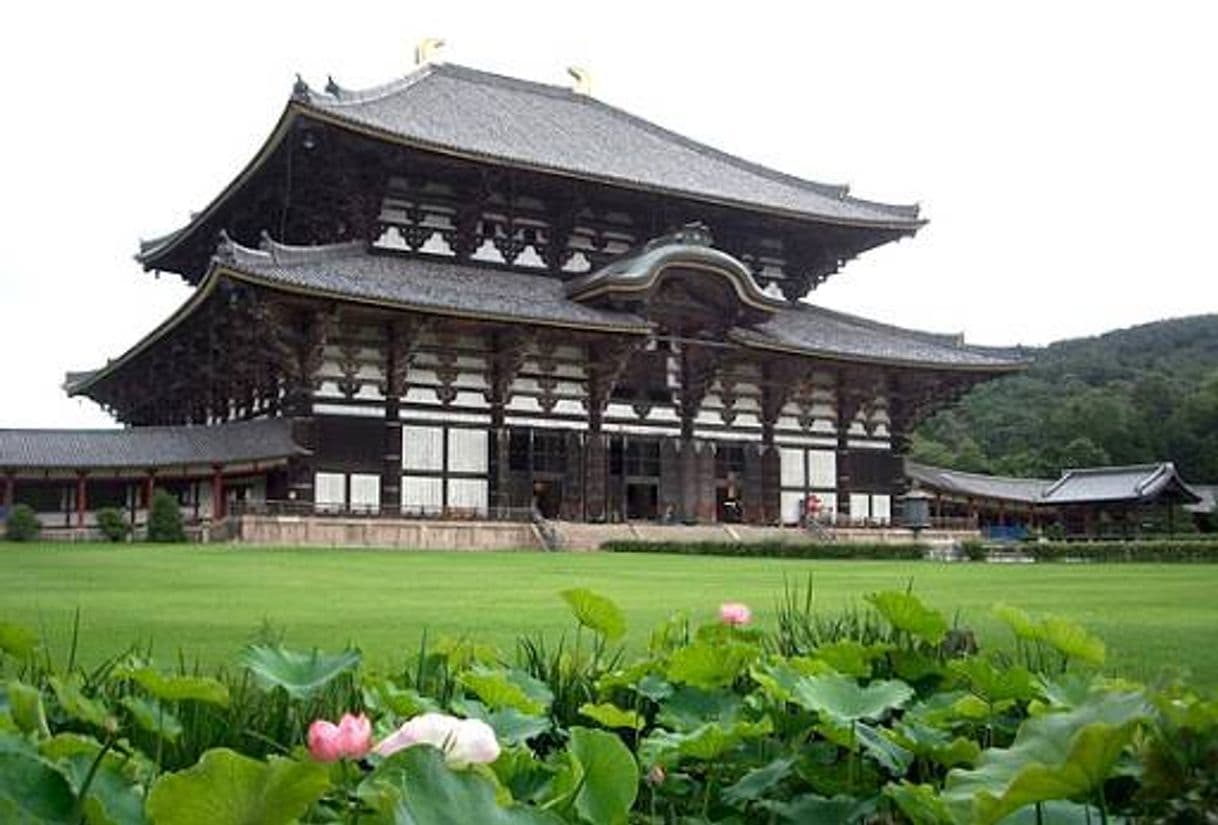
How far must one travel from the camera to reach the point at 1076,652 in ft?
10.5

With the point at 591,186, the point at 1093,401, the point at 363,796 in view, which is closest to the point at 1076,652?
the point at 363,796

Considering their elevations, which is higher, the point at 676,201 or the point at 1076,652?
the point at 676,201

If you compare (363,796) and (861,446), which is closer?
(363,796)

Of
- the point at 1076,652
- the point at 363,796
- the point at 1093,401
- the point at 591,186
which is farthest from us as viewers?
the point at 1093,401

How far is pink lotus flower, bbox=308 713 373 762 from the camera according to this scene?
1616 millimetres

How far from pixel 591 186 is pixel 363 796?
3355 centimetres

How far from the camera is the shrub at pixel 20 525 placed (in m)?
28.9

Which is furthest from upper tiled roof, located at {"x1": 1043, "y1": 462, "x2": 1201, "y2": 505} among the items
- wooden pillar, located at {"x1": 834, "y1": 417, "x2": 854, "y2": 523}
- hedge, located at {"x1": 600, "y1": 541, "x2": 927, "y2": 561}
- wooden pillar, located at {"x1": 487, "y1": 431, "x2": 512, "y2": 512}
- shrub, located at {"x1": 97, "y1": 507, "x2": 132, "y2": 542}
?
shrub, located at {"x1": 97, "y1": 507, "x2": 132, "y2": 542}

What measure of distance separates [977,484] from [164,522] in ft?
106

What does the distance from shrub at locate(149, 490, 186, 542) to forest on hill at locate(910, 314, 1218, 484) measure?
1536 inches

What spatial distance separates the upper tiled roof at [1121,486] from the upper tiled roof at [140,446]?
33.6m

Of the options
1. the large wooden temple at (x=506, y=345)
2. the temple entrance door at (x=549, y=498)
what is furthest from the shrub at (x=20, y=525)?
the temple entrance door at (x=549, y=498)

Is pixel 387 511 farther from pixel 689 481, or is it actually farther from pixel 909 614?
pixel 909 614

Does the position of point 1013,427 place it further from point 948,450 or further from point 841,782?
point 841,782
